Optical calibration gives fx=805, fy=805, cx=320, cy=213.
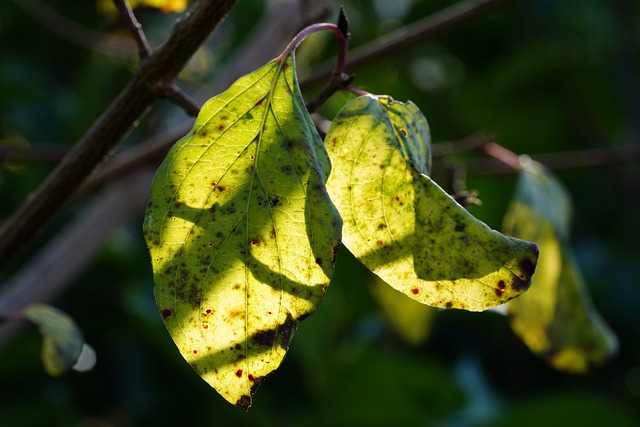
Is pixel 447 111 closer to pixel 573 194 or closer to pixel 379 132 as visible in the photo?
pixel 573 194

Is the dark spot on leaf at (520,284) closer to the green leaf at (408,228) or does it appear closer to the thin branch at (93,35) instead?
the green leaf at (408,228)

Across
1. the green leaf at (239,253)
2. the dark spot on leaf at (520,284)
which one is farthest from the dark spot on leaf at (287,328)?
the dark spot on leaf at (520,284)

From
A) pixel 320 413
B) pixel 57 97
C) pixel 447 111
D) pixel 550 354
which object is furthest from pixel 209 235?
pixel 447 111

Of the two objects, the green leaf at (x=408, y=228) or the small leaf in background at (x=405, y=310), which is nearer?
the green leaf at (x=408, y=228)

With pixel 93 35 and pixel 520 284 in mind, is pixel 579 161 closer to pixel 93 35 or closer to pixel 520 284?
pixel 520 284

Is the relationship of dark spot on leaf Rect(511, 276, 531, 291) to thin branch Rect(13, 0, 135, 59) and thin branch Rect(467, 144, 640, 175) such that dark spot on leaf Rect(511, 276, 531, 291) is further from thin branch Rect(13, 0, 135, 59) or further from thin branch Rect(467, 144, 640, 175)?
thin branch Rect(13, 0, 135, 59)

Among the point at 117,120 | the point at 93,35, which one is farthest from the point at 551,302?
the point at 93,35
